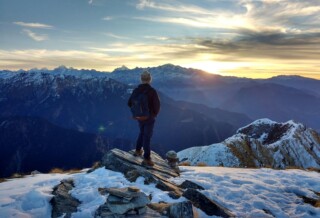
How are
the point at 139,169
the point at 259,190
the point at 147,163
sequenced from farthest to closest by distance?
the point at 147,163, the point at 139,169, the point at 259,190

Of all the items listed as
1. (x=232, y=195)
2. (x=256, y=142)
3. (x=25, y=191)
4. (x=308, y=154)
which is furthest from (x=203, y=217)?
(x=308, y=154)

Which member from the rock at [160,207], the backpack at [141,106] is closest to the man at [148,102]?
the backpack at [141,106]

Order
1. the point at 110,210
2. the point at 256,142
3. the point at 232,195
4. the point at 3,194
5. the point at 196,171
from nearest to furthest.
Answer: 1. the point at 110,210
2. the point at 3,194
3. the point at 232,195
4. the point at 196,171
5. the point at 256,142

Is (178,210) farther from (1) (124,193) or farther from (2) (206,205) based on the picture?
(2) (206,205)

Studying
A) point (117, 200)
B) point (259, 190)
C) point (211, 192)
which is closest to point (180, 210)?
point (117, 200)

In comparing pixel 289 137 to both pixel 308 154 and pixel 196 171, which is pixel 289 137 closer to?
pixel 308 154

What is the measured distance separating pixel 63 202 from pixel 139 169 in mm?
4747

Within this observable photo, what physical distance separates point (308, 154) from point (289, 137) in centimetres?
709

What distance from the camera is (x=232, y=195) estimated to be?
15.5 meters

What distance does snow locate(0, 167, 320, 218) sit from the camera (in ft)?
42.4

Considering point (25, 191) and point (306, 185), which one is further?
point (306, 185)

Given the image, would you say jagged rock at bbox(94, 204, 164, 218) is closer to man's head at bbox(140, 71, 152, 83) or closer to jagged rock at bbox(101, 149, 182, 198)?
jagged rock at bbox(101, 149, 182, 198)

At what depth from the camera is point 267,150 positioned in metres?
84.2

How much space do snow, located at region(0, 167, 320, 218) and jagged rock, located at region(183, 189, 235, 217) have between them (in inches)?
14.9
